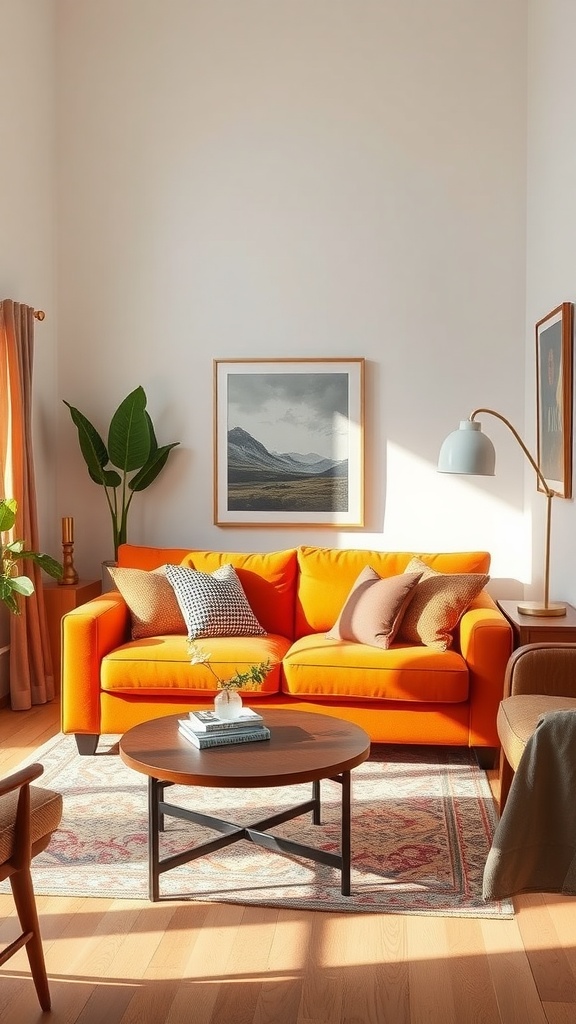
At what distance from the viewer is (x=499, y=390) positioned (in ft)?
17.9

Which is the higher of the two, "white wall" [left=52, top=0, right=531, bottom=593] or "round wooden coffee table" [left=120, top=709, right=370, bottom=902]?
"white wall" [left=52, top=0, right=531, bottom=593]

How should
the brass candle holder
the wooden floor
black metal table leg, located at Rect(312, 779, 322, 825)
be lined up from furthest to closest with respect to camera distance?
the brass candle holder → black metal table leg, located at Rect(312, 779, 322, 825) → the wooden floor

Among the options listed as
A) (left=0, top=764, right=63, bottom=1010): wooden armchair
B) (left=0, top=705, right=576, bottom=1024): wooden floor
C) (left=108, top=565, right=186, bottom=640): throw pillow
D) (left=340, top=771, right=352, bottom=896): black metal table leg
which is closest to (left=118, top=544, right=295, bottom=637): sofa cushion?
(left=108, top=565, right=186, bottom=640): throw pillow

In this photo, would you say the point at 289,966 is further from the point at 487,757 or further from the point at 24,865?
the point at 487,757

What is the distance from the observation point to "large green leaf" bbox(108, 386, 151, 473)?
541cm

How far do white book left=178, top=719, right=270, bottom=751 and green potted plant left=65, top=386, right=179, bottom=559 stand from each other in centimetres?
248

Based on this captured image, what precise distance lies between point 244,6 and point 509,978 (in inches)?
203

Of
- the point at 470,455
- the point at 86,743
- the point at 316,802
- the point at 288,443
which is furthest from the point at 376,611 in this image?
the point at 288,443

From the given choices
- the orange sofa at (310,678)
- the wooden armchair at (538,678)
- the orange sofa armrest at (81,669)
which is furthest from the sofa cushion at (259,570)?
the wooden armchair at (538,678)

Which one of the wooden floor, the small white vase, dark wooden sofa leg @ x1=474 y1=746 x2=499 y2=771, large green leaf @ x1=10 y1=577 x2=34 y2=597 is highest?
large green leaf @ x1=10 y1=577 x2=34 y2=597

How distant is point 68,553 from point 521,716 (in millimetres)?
3136

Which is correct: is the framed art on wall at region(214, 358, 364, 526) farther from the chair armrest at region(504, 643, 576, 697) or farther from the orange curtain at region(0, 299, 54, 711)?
the chair armrest at region(504, 643, 576, 697)

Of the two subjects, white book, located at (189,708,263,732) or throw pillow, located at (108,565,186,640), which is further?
throw pillow, located at (108,565,186,640)

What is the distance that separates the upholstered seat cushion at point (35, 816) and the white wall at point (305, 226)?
10.6 ft
